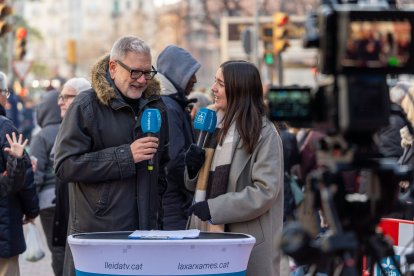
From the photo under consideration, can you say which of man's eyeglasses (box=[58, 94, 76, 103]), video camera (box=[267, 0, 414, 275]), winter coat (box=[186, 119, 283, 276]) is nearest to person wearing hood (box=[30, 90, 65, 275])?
man's eyeglasses (box=[58, 94, 76, 103])

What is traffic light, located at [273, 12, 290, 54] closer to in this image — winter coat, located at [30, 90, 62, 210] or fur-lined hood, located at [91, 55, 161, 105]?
winter coat, located at [30, 90, 62, 210]

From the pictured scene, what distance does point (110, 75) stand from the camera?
7.17 meters

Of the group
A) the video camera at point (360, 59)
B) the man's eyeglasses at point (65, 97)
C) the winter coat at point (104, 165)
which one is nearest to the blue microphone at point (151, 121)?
the winter coat at point (104, 165)

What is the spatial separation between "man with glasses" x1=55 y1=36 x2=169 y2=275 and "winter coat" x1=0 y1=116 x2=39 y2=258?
3.59 feet

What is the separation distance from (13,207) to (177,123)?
126cm

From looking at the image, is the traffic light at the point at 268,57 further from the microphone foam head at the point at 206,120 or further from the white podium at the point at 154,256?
the white podium at the point at 154,256

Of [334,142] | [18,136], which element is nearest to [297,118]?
[334,142]

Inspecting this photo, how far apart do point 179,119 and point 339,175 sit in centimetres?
402

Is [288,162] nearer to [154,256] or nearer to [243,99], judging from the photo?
[243,99]

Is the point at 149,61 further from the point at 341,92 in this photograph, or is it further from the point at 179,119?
the point at 341,92

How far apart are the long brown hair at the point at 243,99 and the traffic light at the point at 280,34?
19306 mm

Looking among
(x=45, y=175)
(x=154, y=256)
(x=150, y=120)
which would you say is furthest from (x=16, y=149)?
(x=154, y=256)

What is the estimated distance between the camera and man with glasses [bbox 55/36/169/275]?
6934 millimetres

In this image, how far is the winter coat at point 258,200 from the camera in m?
6.92
